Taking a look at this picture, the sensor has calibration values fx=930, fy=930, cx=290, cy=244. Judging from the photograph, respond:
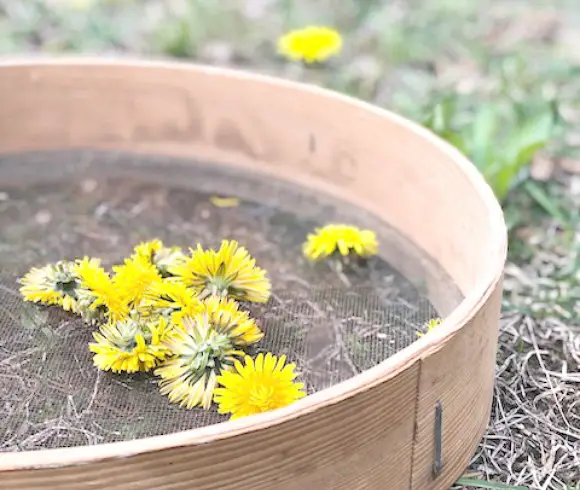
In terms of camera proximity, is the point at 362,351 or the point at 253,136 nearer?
the point at 362,351

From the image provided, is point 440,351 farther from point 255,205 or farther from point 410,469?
point 255,205

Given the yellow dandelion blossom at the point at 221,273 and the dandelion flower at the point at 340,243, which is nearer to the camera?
the yellow dandelion blossom at the point at 221,273

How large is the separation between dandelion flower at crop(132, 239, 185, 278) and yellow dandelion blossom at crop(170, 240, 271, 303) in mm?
30

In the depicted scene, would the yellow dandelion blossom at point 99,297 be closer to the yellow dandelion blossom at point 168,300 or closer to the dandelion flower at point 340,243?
the yellow dandelion blossom at point 168,300

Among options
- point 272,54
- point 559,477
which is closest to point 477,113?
point 272,54

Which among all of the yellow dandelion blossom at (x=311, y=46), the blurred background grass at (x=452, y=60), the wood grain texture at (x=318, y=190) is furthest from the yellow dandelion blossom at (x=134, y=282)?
the yellow dandelion blossom at (x=311, y=46)

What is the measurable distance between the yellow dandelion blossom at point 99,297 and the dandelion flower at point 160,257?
0.26 ft

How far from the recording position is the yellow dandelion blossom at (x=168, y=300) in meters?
1.13

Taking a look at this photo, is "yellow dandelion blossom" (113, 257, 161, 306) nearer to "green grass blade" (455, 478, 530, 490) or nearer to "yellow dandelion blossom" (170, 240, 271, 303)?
"yellow dandelion blossom" (170, 240, 271, 303)

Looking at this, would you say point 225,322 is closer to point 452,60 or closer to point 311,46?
point 311,46

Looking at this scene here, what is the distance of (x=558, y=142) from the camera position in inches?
72.2

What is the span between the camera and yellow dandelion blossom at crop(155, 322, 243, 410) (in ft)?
3.47

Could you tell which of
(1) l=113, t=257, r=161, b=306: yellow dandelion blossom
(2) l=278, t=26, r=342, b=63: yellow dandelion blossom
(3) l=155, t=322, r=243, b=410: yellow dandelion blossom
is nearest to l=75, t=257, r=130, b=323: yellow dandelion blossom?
(1) l=113, t=257, r=161, b=306: yellow dandelion blossom

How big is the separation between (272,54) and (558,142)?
0.77 meters
